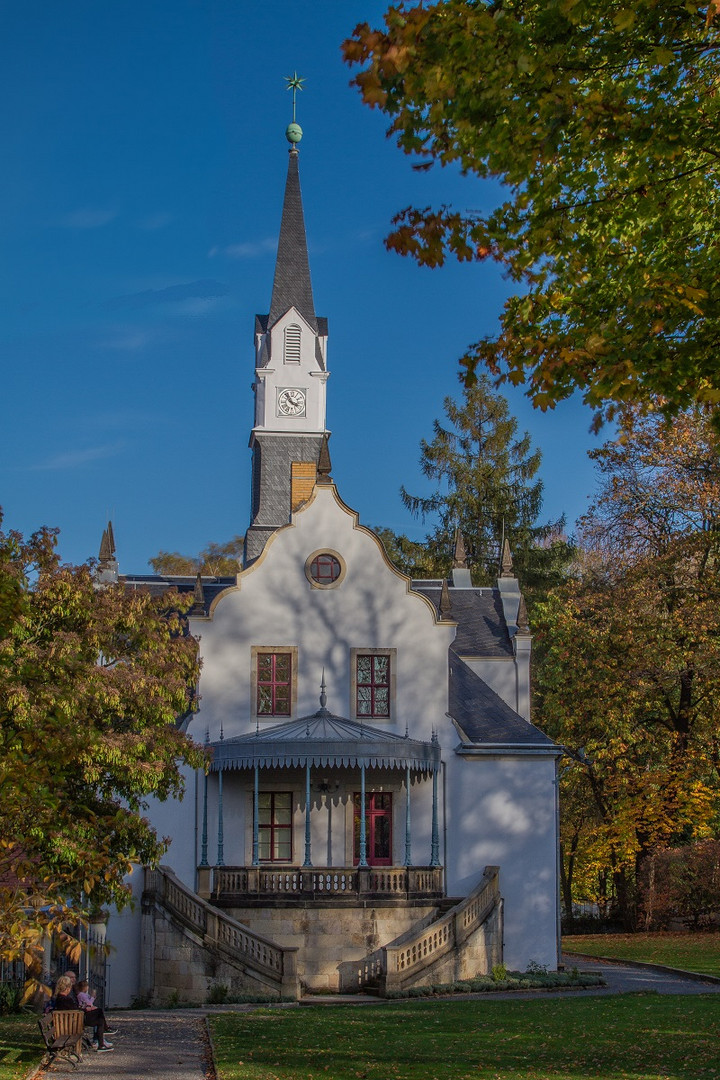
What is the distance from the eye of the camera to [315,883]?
28.4 m

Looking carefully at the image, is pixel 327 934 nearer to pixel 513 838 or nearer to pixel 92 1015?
pixel 513 838

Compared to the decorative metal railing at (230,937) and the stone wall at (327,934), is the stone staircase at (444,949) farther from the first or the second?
the decorative metal railing at (230,937)

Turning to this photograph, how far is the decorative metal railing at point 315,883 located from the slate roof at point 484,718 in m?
4.30

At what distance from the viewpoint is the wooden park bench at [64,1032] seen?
51.7 ft

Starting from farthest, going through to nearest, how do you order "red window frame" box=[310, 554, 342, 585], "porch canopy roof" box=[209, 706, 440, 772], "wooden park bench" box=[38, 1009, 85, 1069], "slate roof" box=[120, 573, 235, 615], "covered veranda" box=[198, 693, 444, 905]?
1. "slate roof" box=[120, 573, 235, 615]
2. "red window frame" box=[310, 554, 342, 585]
3. "porch canopy roof" box=[209, 706, 440, 772]
4. "covered veranda" box=[198, 693, 444, 905]
5. "wooden park bench" box=[38, 1009, 85, 1069]

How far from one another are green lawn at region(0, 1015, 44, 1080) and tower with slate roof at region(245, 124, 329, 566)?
72.7 feet

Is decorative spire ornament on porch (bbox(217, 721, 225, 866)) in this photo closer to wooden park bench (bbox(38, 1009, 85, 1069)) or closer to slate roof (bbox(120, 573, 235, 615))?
slate roof (bbox(120, 573, 235, 615))

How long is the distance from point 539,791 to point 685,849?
9808mm

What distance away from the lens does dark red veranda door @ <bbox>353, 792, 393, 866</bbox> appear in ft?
104

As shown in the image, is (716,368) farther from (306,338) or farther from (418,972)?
(306,338)

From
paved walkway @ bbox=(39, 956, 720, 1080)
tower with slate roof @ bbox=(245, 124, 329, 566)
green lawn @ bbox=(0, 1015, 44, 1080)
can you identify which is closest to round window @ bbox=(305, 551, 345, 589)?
tower with slate roof @ bbox=(245, 124, 329, 566)

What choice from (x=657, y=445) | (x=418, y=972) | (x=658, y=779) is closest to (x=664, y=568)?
(x=657, y=445)

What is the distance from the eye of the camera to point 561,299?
13195 mm

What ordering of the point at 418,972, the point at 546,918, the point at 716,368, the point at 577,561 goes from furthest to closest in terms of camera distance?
the point at 577,561, the point at 546,918, the point at 418,972, the point at 716,368
